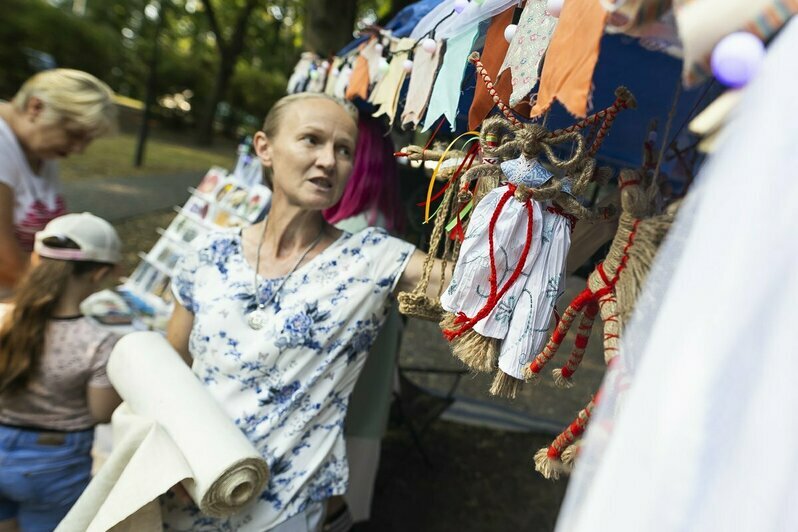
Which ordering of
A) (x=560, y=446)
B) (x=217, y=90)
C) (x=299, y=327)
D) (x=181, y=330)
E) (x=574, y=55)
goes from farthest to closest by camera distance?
(x=217, y=90), (x=181, y=330), (x=299, y=327), (x=560, y=446), (x=574, y=55)

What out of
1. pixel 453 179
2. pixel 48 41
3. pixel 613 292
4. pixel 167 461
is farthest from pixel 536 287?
pixel 48 41

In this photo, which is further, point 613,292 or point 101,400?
point 101,400

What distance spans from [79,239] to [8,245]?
1.38 feet

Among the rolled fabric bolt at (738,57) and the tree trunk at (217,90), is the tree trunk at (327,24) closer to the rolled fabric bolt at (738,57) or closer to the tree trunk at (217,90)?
the rolled fabric bolt at (738,57)

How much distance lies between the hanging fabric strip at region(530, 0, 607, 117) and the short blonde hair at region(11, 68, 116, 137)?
1.87 meters

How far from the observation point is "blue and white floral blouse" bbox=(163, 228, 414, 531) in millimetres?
1415

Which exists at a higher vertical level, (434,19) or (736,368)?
(434,19)

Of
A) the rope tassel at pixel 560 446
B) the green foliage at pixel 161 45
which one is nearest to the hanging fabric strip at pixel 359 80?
the rope tassel at pixel 560 446

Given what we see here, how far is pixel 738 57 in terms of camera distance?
0.47m

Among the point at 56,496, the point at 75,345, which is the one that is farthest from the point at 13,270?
the point at 56,496

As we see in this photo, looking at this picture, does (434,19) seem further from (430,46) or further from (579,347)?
Answer: (579,347)

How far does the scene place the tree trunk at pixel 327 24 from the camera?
4.38m


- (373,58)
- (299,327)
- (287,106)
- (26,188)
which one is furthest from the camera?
(26,188)

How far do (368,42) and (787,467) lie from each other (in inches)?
72.3
